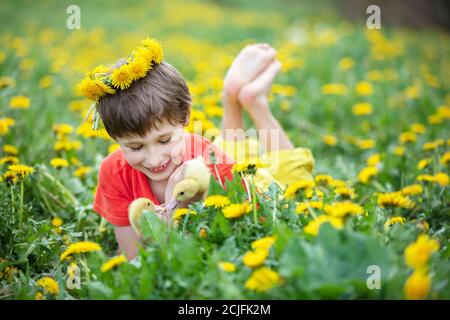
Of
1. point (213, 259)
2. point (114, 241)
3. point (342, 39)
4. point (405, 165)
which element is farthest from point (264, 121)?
point (342, 39)

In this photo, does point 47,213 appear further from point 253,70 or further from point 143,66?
point 253,70

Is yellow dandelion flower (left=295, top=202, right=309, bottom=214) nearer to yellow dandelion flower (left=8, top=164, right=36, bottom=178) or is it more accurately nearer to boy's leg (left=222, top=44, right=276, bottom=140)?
yellow dandelion flower (left=8, top=164, right=36, bottom=178)

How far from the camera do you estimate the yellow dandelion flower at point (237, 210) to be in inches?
63.7

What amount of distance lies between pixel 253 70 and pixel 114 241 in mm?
1226

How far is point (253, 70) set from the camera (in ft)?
9.50

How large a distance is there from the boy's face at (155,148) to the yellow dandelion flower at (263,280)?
75 centimetres

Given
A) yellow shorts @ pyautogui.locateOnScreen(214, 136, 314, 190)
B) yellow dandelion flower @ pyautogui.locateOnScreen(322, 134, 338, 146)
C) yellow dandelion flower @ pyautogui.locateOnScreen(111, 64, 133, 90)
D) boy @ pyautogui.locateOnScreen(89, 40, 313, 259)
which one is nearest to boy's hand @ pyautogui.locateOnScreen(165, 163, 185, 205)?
boy @ pyautogui.locateOnScreen(89, 40, 313, 259)

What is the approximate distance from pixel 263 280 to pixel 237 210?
0.32 meters

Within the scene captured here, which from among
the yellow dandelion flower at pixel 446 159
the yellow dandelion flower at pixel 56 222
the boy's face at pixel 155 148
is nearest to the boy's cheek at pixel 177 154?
the boy's face at pixel 155 148

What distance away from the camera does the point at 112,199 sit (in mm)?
2180

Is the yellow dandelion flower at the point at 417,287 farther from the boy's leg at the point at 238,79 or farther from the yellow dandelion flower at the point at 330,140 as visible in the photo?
the yellow dandelion flower at the point at 330,140

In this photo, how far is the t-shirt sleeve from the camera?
214 centimetres

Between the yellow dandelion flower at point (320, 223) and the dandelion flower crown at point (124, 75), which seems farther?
the dandelion flower crown at point (124, 75)
